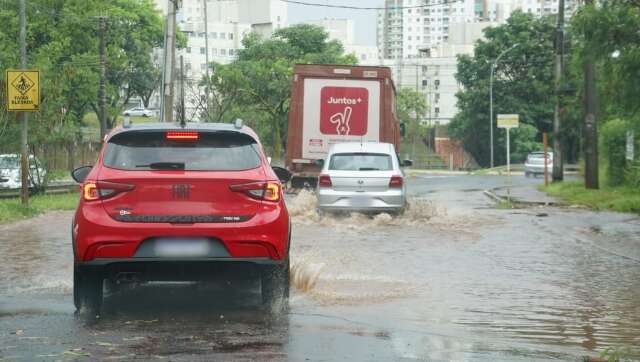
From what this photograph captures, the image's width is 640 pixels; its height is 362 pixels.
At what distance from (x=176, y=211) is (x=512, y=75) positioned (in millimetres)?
68824

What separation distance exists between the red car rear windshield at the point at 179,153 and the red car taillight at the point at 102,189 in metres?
0.19

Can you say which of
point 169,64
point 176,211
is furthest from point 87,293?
point 169,64

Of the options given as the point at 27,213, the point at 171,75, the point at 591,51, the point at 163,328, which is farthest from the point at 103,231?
the point at 171,75

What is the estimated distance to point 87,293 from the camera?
8.80m

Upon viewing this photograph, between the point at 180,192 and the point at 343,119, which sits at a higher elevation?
the point at 343,119

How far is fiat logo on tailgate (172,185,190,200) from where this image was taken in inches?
326

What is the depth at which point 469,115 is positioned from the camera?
76.5m

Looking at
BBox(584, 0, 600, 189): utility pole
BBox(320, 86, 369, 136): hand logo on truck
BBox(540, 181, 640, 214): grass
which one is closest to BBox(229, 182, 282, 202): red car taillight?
BBox(540, 181, 640, 214): grass

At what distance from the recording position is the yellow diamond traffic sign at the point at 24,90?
71.1ft

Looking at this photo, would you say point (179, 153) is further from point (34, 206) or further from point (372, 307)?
point (34, 206)

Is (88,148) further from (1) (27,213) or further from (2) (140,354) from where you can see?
(2) (140,354)

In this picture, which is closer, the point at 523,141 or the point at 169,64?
the point at 169,64

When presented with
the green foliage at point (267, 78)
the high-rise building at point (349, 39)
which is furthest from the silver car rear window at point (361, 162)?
the high-rise building at point (349, 39)

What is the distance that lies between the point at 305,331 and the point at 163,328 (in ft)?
3.63
